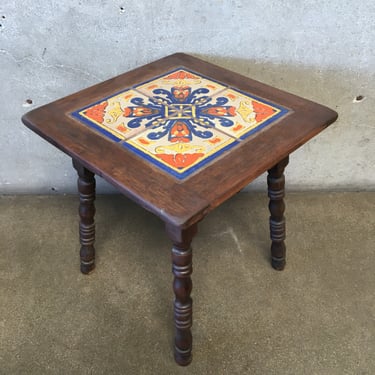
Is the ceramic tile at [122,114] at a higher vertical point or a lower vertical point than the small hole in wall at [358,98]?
higher

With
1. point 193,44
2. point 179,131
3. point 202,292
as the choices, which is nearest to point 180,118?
point 179,131

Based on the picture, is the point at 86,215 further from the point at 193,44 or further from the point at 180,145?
the point at 193,44

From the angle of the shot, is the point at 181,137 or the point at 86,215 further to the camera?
the point at 86,215

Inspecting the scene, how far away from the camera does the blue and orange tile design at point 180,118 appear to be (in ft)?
3.11

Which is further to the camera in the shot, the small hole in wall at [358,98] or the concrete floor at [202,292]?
the small hole in wall at [358,98]

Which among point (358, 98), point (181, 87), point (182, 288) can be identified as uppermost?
point (181, 87)

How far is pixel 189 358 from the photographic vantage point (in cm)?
111

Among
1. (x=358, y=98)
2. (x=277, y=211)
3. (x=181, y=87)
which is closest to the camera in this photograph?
(x=181, y=87)

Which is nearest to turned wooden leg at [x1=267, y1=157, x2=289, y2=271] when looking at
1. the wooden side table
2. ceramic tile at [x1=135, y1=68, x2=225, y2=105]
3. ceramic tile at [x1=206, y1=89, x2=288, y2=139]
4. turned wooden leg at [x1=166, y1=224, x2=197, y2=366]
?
the wooden side table

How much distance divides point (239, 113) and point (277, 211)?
0.32m

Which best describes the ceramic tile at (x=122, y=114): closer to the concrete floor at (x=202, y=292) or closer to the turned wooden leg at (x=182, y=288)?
the turned wooden leg at (x=182, y=288)

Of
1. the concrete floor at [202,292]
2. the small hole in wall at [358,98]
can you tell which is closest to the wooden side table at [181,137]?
the concrete floor at [202,292]

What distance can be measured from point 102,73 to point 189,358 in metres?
0.78

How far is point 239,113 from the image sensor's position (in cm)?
106
